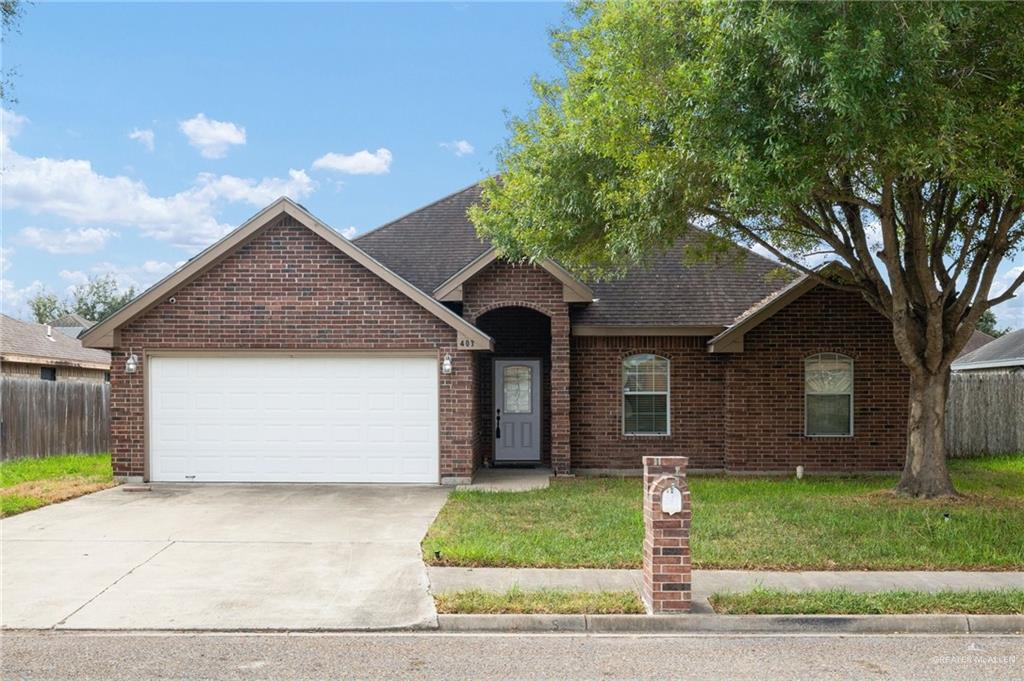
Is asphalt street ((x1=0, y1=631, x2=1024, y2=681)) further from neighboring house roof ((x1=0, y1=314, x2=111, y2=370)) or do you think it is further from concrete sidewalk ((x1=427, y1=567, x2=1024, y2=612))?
neighboring house roof ((x1=0, y1=314, x2=111, y2=370))

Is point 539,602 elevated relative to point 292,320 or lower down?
lower down

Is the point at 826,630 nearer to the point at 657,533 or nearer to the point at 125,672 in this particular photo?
the point at 657,533

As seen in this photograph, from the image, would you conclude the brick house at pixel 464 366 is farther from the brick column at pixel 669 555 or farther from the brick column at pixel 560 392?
the brick column at pixel 669 555

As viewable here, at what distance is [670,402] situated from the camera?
1656cm

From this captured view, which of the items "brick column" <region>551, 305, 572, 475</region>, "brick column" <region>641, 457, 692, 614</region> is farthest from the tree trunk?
"brick column" <region>641, 457, 692, 614</region>

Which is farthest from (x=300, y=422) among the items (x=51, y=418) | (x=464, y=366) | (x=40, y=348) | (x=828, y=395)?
(x=40, y=348)

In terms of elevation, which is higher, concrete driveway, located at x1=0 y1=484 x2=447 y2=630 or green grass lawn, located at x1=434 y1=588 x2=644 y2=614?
green grass lawn, located at x1=434 y1=588 x2=644 y2=614

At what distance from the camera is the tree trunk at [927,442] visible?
1268cm

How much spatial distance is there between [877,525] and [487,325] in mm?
9517

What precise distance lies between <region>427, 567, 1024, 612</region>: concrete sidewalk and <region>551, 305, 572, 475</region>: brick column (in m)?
7.58

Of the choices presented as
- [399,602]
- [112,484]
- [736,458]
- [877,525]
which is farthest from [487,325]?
[399,602]

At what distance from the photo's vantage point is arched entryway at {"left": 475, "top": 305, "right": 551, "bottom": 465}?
58.7ft

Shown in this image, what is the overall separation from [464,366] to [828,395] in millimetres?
7242

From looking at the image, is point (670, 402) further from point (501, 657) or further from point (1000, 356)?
point (1000, 356)
